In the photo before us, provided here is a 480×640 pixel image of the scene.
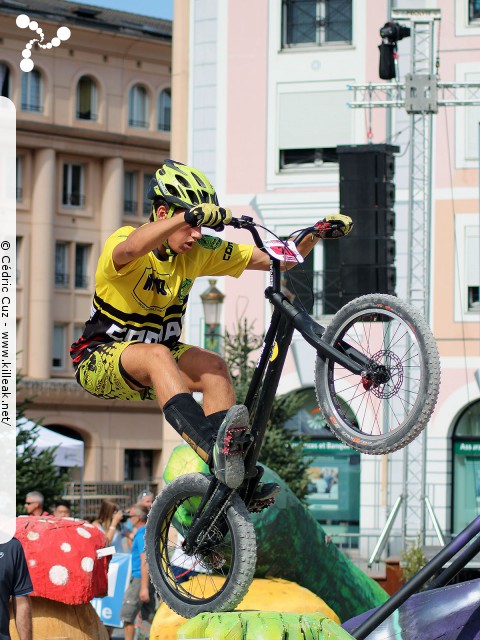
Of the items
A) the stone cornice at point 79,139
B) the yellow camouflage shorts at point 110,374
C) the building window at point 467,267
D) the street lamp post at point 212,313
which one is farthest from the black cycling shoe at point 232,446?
the stone cornice at point 79,139

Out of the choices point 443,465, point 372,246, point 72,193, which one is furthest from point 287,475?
point 72,193

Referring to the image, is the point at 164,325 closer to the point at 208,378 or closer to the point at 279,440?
the point at 208,378

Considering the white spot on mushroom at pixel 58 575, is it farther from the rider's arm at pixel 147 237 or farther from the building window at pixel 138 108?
the building window at pixel 138 108

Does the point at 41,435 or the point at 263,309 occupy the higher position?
the point at 263,309

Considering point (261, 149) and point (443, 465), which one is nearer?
point (443, 465)

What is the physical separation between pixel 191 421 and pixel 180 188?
1092mm

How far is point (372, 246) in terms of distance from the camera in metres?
17.4

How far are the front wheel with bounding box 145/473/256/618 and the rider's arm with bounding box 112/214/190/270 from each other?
3.67 ft

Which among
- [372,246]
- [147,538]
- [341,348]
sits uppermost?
[372,246]

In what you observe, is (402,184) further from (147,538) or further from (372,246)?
(147,538)

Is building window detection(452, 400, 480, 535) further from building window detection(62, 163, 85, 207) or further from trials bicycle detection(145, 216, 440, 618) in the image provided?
building window detection(62, 163, 85, 207)

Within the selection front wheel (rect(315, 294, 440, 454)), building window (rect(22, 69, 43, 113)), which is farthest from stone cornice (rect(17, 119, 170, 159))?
front wheel (rect(315, 294, 440, 454))

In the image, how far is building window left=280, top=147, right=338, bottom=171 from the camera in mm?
29234

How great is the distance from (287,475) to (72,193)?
35.0 meters
